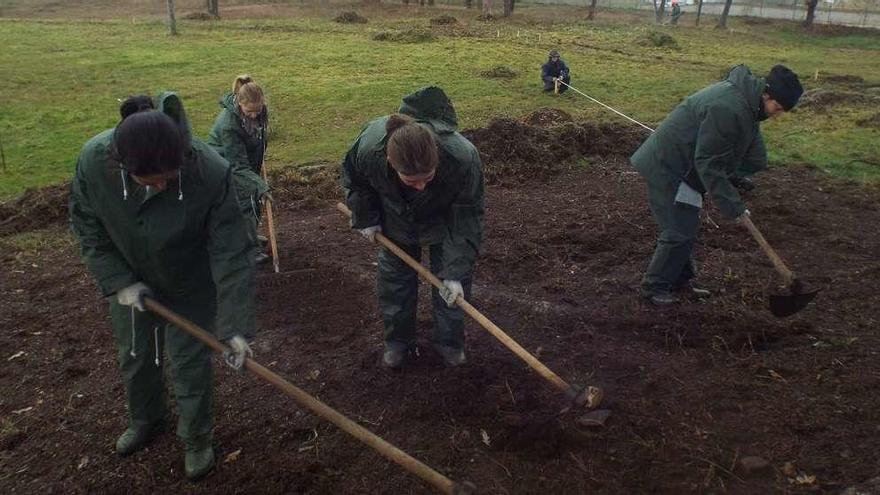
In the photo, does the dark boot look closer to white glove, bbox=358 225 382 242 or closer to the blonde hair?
white glove, bbox=358 225 382 242

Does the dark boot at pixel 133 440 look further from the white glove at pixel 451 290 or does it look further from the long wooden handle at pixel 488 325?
the white glove at pixel 451 290

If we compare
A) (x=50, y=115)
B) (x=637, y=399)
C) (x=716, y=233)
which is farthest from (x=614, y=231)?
(x=50, y=115)

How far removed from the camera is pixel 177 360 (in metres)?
3.07

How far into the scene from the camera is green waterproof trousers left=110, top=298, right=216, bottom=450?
306cm

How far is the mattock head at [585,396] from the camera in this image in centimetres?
334

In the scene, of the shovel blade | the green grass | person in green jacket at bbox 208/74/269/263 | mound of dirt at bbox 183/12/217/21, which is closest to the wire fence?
the green grass

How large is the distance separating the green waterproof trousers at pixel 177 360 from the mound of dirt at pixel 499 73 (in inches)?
507

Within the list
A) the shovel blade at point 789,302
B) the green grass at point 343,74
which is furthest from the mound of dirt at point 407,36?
the shovel blade at point 789,302

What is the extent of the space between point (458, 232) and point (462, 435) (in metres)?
1.11

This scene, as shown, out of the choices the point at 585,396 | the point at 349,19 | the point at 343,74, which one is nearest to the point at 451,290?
the point at 585,396

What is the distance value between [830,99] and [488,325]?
11558 mm

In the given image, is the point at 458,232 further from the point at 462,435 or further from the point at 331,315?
the point at 331,315

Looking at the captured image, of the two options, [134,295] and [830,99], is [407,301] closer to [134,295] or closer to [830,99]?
[134,295]

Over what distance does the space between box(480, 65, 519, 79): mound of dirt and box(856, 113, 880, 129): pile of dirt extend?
7.36m
